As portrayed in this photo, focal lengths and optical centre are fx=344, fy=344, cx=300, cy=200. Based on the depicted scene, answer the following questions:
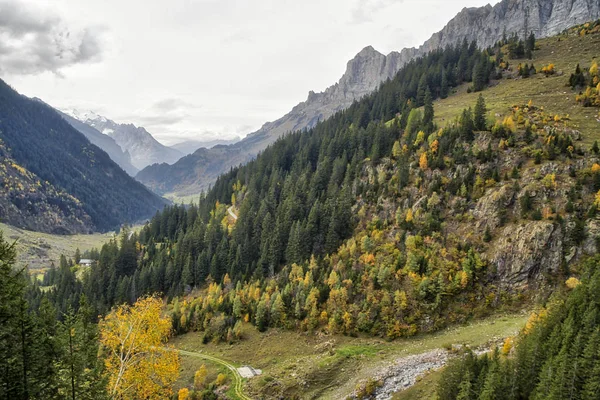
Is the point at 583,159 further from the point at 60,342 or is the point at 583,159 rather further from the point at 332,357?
the point at 60,342

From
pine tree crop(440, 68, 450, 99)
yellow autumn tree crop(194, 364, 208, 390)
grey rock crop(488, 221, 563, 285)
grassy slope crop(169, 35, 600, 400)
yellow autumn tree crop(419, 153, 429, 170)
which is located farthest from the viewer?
pine tree crop(440, 68, 450, 99)

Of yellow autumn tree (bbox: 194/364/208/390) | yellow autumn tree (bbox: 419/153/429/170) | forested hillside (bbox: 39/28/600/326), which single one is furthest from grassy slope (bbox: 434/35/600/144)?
yellow autumn tree (bbox: 194/364/208/390)

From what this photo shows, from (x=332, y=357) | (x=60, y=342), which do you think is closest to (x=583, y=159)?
(x=332, y=357)

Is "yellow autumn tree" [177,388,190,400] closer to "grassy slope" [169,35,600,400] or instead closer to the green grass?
"grassy slope" [169,35,600,400]

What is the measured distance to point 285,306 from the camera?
90.0 m

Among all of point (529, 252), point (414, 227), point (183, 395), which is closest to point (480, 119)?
point (414, 227)

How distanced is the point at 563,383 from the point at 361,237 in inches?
2545

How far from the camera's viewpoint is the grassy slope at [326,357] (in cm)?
5841

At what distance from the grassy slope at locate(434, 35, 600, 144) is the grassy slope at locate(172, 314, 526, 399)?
195 feet

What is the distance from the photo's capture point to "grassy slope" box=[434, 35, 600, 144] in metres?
101

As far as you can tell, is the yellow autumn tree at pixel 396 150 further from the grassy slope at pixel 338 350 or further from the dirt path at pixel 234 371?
the dirt path at pixel 234 371

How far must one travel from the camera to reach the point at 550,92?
397 ft

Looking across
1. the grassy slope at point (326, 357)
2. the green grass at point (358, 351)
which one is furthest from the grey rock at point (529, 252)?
the green grass at point (358, 351)

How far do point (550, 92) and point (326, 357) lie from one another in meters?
120
